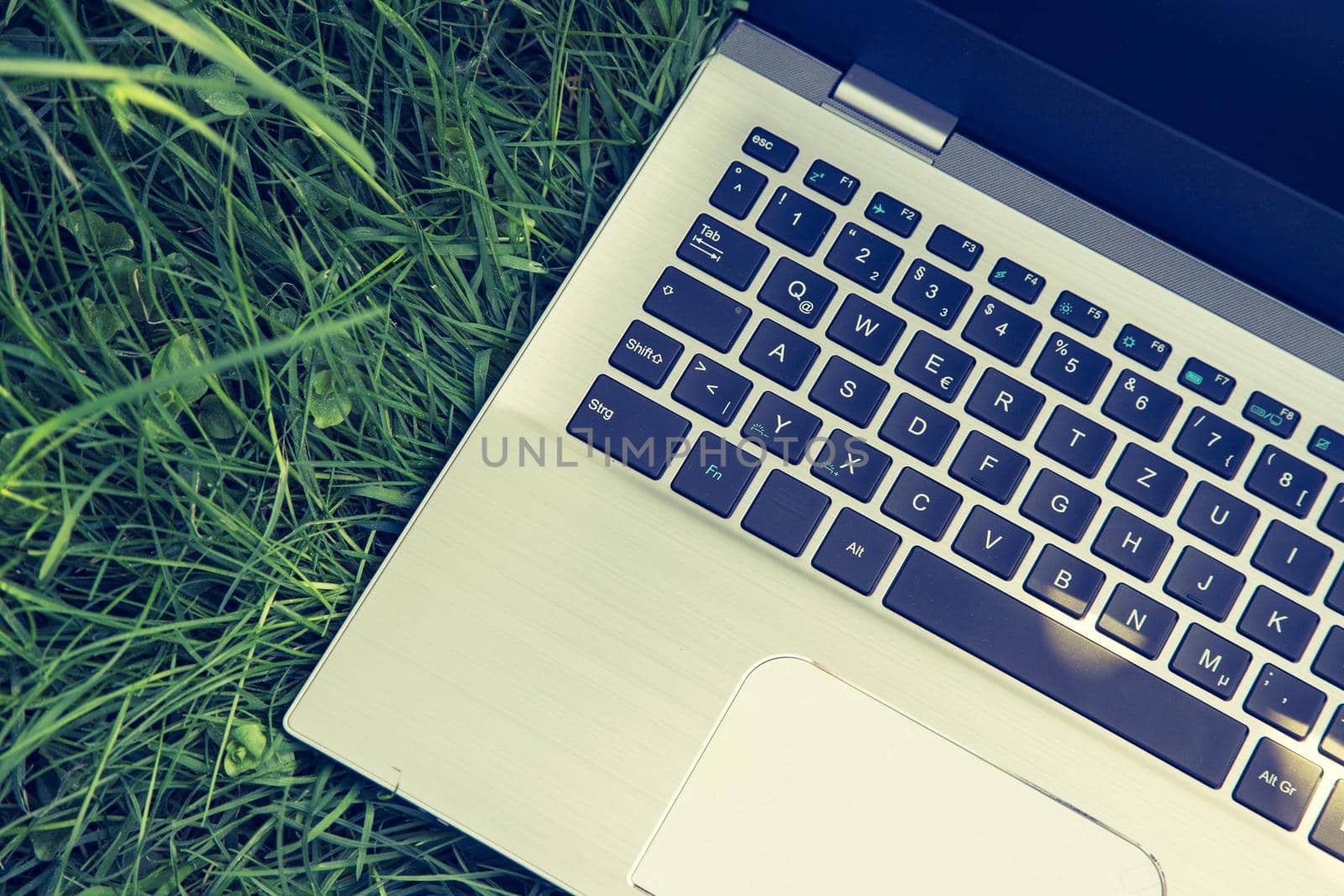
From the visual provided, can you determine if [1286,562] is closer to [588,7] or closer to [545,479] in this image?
[545,479]

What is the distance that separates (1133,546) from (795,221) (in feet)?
0.84

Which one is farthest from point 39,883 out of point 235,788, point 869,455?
point 869,455

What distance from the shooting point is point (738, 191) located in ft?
1.75

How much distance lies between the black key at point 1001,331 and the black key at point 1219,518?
0.12 metres

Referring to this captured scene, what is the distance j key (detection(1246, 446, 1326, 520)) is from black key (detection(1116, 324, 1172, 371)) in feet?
0.25

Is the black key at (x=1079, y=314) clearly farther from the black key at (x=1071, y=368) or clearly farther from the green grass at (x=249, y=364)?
the green grass at (x=249, y=364)

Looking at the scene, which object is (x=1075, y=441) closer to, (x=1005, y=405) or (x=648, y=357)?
(x=1005, y=405)

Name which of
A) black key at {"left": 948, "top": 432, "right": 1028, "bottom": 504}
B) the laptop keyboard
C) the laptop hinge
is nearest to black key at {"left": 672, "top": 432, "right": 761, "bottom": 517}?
the laptop keyboard

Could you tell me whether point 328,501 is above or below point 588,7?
below

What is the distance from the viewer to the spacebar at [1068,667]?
49cm

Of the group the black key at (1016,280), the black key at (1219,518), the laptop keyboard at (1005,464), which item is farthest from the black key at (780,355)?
the black key at (1219,518)

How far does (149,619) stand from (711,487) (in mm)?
346

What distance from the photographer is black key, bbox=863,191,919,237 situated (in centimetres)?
54

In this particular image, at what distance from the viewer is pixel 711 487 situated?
1.66 feet
